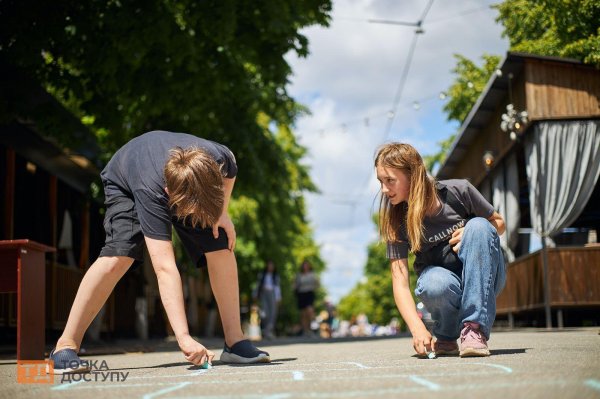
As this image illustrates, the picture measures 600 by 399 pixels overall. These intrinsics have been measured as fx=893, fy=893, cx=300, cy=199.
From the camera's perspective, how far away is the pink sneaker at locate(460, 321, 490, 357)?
5027 millimetres

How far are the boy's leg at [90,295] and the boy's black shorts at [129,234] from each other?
0.24ft

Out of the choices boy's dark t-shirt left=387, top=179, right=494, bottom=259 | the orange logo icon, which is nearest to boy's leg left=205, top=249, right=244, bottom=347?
the orange logo icon

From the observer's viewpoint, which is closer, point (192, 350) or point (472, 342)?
point (192, 350)

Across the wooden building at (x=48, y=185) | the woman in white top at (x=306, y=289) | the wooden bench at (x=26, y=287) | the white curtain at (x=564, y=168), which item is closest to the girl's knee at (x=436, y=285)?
the wooden bench at (x=26, y=287)

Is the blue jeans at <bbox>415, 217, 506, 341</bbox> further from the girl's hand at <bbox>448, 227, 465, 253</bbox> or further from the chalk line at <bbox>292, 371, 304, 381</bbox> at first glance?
the chalk line at <bbox>292, 371, 304, 381</bbox>

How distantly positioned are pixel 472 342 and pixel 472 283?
0.34 m

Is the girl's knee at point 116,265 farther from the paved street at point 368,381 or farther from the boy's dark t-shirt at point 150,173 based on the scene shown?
the paved street at point 368,381

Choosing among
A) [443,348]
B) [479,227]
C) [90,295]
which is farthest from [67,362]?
[479,227]

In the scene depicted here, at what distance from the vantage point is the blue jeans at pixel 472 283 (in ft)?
Answer: 16.8

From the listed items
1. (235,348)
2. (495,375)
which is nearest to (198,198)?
(235,348)

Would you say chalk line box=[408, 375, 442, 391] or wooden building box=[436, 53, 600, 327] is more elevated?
wooden building box=[436, 53, 600, 327]

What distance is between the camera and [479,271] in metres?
5.15

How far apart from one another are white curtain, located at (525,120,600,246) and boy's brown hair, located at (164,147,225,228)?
431 inches

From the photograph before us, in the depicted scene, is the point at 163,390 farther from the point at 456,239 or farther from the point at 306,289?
the point at 306,289
